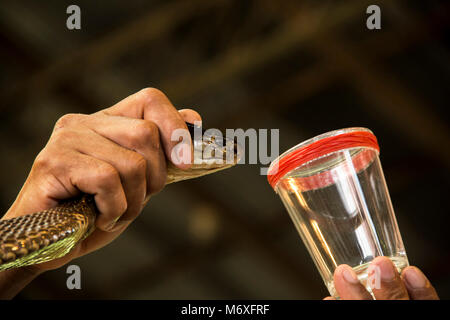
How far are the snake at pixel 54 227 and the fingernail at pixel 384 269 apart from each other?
1.21 ft

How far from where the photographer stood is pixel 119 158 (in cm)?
89

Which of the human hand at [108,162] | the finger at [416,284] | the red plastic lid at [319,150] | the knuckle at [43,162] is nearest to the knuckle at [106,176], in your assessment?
the human hand at [108,162]

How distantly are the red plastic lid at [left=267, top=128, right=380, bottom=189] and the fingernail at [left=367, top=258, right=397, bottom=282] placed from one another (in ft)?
0.54

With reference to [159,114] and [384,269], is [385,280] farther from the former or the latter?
[159,114]

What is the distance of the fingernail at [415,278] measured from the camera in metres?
0.87

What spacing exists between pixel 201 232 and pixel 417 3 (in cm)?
285

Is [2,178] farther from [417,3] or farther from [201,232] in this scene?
[417,3]

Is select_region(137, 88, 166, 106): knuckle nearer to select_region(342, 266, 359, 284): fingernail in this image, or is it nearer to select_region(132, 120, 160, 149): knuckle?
select_region(132, 120, 160, 149): knuckle

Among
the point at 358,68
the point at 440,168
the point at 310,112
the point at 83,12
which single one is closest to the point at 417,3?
the point at 358,68

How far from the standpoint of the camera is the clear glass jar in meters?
0.88

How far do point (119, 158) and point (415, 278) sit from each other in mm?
561

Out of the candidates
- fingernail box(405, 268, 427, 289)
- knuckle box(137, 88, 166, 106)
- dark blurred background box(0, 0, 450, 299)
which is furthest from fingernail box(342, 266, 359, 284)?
dark blurred background box(0, 0, 450, 299)

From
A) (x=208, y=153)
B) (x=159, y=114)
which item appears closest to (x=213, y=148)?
(x=208, y=153)

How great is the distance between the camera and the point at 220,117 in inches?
175
